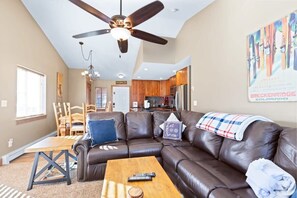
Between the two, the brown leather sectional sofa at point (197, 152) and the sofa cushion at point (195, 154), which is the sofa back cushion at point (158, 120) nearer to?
the brown leather sectional sofa at point (197, 152)

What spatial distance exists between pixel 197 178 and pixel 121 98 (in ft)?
24.7

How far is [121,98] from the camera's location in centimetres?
877

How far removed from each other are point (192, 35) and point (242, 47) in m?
1.64

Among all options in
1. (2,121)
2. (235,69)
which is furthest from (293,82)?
(2,121)

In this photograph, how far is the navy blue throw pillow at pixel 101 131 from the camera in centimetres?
265

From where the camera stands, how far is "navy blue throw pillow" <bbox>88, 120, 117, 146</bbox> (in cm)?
265

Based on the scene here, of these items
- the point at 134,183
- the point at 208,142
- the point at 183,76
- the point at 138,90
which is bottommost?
the point at 134,183

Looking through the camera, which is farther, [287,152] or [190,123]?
[190,123]

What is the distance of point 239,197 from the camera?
3.98 ft

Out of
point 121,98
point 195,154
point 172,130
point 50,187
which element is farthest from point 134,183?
point 121,98

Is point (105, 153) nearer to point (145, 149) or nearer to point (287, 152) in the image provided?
point (145, 149)

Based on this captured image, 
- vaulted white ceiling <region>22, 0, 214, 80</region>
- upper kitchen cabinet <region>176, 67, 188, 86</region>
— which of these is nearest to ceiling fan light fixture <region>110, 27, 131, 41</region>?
vaulted white ceiling <region>22, 0, 214, 80</region>

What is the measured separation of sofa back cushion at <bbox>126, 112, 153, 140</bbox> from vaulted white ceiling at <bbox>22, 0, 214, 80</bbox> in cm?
208

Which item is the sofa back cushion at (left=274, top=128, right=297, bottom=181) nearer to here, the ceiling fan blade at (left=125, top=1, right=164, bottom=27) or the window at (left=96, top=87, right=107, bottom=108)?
the ceiling fan blade at (left=125, top=1, right=164, bottom=27)
